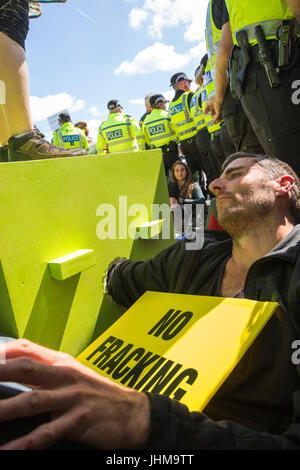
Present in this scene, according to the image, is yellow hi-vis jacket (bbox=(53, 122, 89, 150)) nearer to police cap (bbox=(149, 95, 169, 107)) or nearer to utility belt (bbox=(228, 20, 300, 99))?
police cap (bbox=(149, 95, 169, 107))

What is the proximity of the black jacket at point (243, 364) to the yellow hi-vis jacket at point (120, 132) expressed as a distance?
4.03m

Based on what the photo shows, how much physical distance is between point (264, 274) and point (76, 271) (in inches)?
27.8

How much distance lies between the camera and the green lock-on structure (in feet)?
3.56

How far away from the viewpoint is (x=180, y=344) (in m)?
0.93

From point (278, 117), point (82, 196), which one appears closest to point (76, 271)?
point (82, 196)

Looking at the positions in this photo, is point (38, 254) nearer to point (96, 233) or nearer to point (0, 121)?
point (96, 233)

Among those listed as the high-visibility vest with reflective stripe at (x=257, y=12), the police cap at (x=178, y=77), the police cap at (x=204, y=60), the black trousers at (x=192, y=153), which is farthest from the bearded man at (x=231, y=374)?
the police cap at (x=178, y=77)

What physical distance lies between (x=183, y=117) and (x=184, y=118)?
Result: 0.02 meters

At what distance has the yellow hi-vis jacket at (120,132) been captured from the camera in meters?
5.11

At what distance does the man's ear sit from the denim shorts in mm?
1356

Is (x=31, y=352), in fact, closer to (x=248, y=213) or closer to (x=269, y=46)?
(x=248, y=213)

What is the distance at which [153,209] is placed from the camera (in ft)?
5.60

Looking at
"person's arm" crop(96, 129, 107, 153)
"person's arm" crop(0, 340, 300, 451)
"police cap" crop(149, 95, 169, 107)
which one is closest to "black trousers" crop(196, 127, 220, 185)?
A: "police cap" crop(149, 95, 169, 107)

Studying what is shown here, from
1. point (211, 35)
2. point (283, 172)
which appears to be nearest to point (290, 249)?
point (283, 172)
